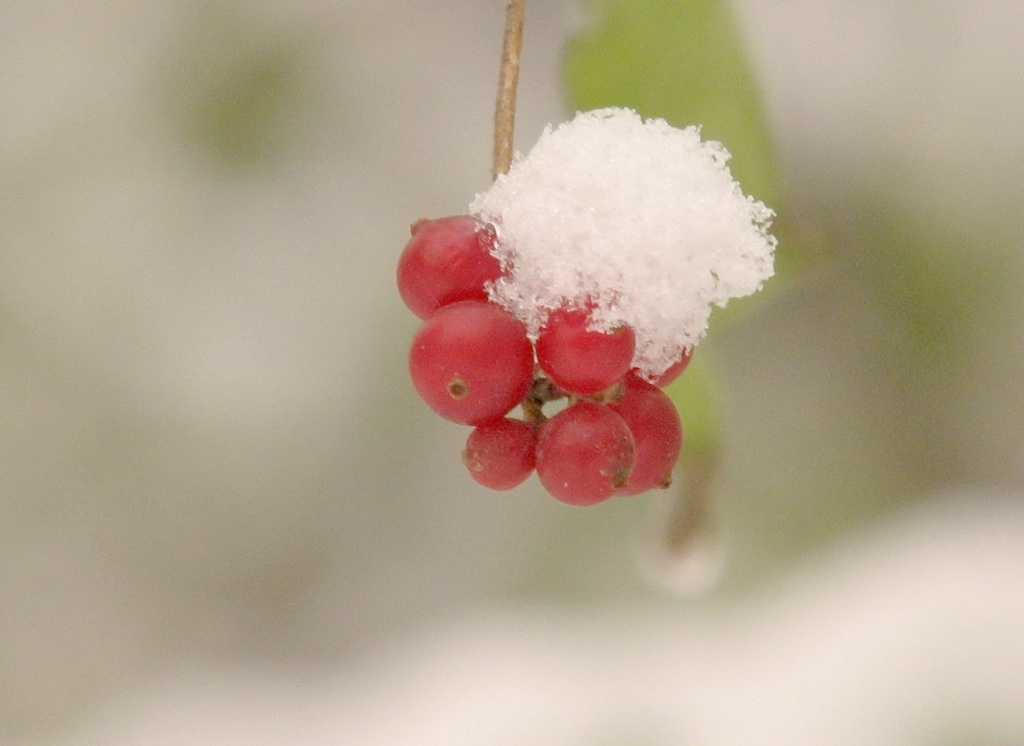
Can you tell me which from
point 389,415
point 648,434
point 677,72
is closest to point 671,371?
point 648,434

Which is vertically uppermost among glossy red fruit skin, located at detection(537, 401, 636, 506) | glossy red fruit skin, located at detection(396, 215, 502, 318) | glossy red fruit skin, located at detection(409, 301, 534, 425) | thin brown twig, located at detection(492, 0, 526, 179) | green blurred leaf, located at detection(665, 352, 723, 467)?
green blurred leaf, located at detection(665, 352, 723, 467)

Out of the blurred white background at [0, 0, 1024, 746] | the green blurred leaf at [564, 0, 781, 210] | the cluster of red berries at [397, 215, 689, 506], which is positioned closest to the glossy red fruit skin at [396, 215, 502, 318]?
the cluster of red berries at [397, 215, 689, 506]

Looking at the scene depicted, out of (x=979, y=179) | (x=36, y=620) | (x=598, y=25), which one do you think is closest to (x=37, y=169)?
(x=36, y=620)

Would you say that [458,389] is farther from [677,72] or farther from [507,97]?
[677,72]

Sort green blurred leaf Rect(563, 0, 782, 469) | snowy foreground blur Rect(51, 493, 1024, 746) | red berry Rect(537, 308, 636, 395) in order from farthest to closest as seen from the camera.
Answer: snowy foreground blur Rect(51, 493, 1024, 746)
green blurred leaf Rect(563, 0, 782, 469)
red berry Rect(537, 308, 636, 395)

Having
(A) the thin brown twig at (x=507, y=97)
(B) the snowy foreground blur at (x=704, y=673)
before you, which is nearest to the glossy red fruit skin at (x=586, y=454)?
(A) the thin brown twig at (x=507, y=97)

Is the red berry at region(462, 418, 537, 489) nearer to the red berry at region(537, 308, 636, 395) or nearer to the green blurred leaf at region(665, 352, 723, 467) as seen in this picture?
the red berry at region(537, 308, 636, 395)

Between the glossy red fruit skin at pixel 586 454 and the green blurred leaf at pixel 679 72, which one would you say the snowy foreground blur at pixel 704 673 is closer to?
the green blurred leaf at pixel 679 72

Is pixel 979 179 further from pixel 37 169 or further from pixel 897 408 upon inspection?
pixel 37 169
